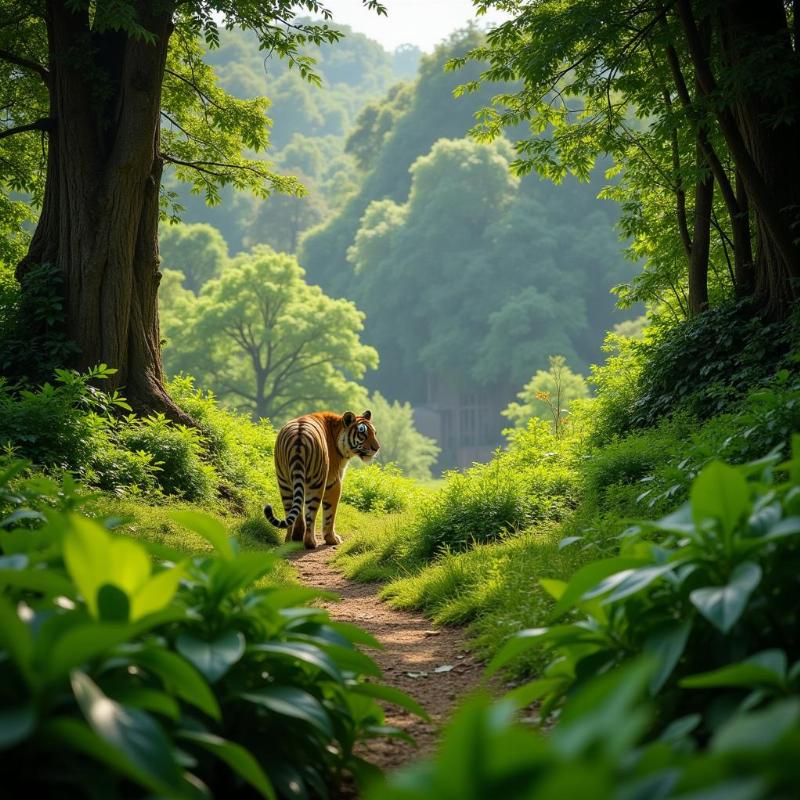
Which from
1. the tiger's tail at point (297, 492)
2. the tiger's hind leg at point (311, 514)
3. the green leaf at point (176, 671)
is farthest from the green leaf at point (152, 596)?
the tiger's hind leg at point (311, 514)

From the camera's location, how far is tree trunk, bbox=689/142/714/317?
11.5m

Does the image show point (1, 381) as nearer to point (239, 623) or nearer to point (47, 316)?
point (47, 316)

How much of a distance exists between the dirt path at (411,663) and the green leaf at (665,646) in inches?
Answer: 47.4

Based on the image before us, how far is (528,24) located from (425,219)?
68125mm

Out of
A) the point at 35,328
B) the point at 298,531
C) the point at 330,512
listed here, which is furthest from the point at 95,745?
the point at 35,328

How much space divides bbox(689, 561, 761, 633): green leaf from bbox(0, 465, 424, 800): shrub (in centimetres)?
104

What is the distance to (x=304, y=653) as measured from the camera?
2.52 metres

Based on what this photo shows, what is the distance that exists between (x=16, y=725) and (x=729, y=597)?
173cm

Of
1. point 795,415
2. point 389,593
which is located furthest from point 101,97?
point 795,415

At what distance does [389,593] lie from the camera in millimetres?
7395

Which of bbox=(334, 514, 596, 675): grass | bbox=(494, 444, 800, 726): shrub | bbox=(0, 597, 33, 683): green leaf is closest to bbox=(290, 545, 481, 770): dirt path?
bbox=(334, 514, 596, 675): grass

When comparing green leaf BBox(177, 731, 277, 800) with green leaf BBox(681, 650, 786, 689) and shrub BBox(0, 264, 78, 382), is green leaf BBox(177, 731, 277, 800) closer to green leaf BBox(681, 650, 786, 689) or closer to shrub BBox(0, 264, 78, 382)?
green leaf BBox(681, 650, 786, 689)

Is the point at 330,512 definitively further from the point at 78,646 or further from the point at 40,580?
the point at 78,646

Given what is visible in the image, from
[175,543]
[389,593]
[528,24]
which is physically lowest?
[389,593]
